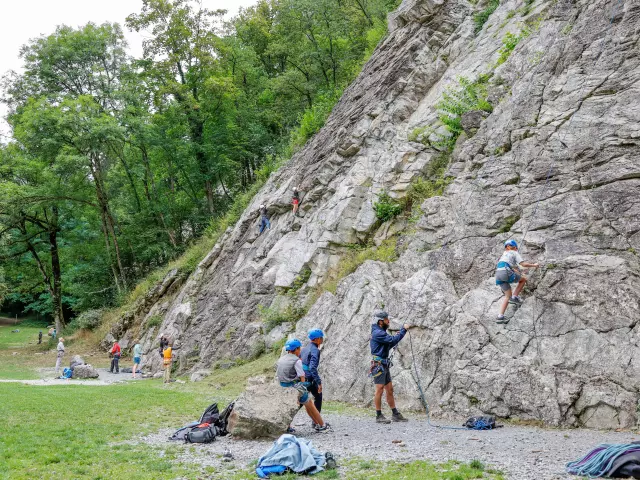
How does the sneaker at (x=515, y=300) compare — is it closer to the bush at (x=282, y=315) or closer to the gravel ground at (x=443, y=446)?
the gravel ground at (x=443, y=446)

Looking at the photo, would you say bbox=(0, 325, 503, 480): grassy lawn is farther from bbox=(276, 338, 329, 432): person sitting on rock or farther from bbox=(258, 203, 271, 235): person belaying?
bbox=(258, 203, 271, 235): person belaying

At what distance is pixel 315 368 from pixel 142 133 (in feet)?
104

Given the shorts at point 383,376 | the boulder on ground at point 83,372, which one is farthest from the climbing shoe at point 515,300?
the boulder on ground at point 83,372

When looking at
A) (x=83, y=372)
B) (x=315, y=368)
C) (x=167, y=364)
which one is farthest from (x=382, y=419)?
(x=83, y=372)

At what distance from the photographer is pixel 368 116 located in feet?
Result: 74.4

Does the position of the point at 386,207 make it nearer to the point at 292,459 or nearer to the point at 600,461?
the point at 292,459

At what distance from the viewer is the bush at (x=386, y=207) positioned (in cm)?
1838

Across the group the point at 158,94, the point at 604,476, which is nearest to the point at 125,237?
the point at 158,94

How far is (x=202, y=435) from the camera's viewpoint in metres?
9.39

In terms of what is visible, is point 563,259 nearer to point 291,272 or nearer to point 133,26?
point 291,272

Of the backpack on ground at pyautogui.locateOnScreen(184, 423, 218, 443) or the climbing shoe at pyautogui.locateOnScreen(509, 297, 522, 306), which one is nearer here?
the backpack on ground at pyautogui.locateOnScreen(184, 423, 218, 443)

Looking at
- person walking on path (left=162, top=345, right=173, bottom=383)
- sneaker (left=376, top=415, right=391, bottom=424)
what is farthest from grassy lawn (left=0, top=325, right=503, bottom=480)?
sneaker (left=376, top=415, right=391, bottom=424)

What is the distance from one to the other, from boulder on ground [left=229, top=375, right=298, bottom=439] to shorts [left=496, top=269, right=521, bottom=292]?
5091mm

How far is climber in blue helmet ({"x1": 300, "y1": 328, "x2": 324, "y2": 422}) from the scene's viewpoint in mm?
10133
